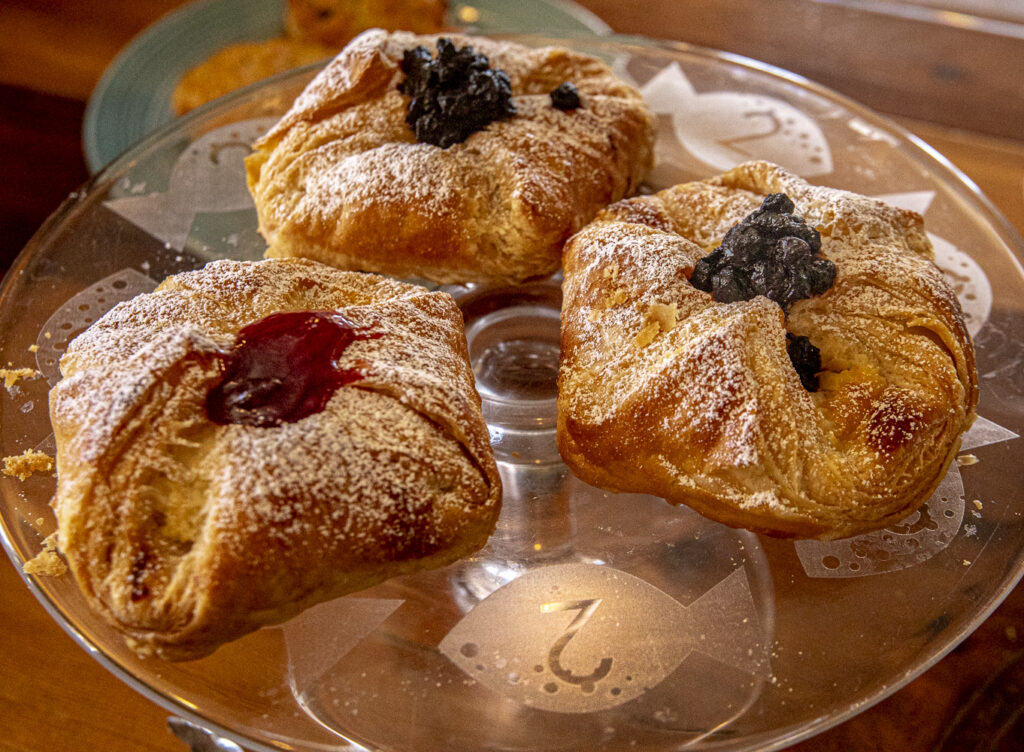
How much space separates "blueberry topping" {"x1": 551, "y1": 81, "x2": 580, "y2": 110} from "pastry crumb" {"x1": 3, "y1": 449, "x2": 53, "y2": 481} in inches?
35.7

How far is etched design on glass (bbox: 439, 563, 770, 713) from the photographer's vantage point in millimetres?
1027

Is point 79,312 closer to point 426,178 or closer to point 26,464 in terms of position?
point 26,464

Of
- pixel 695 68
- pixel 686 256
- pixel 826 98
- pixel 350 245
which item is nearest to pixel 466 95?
pixel 350 245

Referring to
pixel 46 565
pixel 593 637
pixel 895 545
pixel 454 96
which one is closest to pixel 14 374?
pixel 46 565

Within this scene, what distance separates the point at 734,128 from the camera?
172cm

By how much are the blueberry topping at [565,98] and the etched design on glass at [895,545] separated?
30.0 inches

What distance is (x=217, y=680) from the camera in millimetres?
1011

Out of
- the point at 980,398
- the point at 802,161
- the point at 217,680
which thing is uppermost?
the point at 802,161

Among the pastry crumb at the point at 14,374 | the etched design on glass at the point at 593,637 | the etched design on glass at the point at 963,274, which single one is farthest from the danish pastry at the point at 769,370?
the pastry crumb at the point at 14,374

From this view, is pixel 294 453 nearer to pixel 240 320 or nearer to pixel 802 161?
pixel 240 320

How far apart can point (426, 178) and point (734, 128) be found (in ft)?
2.27

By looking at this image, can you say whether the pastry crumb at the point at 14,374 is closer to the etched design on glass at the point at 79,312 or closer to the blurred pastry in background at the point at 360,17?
the etched design on glass at the point at 79,312

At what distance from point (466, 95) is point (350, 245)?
0.29 m

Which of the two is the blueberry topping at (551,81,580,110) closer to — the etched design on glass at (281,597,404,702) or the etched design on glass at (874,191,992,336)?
the etched design on glass at (874,191,992,336)
